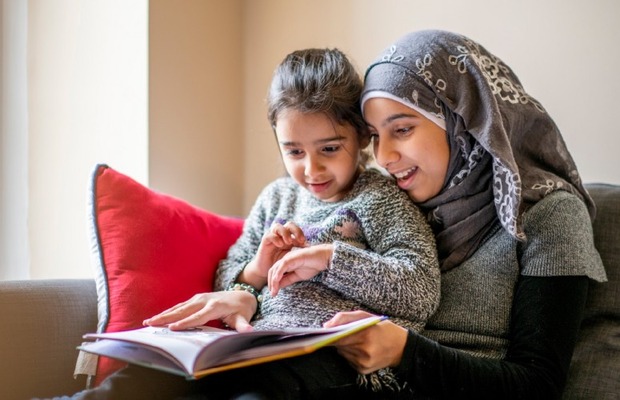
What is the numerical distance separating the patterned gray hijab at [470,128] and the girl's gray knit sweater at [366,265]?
0.25 feet

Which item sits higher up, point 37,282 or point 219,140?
point 219,140

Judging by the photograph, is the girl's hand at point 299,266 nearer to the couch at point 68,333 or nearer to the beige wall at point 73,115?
the couch at point 68,333

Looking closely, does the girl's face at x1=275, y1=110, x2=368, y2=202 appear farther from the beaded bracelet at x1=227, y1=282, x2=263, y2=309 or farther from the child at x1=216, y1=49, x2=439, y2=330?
the beaded bracelet at x1=227, y1=282, x2=263, y2=309

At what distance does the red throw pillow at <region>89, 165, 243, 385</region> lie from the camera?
4.37 feet

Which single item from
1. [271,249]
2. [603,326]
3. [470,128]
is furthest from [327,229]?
[603,326]

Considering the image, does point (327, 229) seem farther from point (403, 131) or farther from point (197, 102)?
point (197, 102)

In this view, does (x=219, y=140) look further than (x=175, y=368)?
Yes

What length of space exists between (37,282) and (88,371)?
0.68ft

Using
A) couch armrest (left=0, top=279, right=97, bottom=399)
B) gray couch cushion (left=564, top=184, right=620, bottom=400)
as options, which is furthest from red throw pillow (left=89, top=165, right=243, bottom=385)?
gray couch cushion (left=564, top=184, right=620, bottom=400)

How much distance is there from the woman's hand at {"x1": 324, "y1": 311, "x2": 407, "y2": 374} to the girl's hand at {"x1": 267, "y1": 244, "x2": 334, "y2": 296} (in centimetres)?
16

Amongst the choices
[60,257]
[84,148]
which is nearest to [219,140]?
[84,148]

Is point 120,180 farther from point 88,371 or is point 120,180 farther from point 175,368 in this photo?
point 175,368

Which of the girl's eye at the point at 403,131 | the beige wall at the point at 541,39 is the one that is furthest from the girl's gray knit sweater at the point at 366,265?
the beige wall at the point at 541,39

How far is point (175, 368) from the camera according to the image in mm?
897
